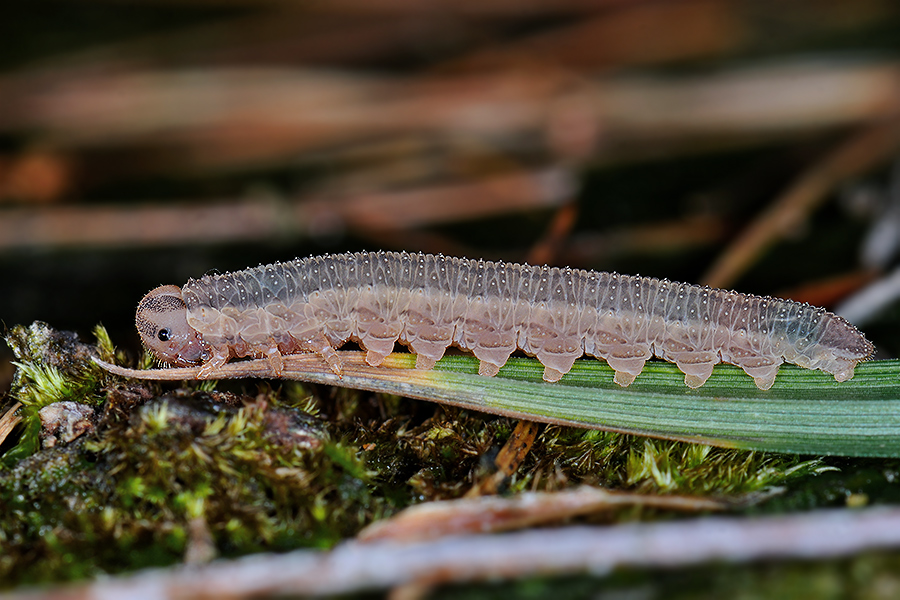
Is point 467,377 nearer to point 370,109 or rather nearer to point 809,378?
point 809,378

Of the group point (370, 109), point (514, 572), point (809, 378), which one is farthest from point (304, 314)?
point (370, 109)

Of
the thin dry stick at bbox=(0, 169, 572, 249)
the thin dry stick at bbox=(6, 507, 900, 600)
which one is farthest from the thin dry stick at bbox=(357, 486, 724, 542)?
the thin dry stick at bbox=(0, 169, 572, 249)

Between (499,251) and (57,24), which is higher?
(57,24)

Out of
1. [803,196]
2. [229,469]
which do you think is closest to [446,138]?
[803,196]

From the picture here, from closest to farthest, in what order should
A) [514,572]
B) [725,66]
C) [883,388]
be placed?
1. [514,572]
2. [883,388]
3. [725,66]

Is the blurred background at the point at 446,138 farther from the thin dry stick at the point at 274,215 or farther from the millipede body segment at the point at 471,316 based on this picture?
the millipede body segment at the point at 471,316

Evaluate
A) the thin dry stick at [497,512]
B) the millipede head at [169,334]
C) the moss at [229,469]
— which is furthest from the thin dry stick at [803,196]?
the millipede head at [169,334]

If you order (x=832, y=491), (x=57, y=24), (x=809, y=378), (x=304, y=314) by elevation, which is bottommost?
(x=832, y=491)
